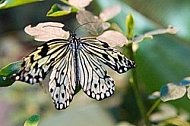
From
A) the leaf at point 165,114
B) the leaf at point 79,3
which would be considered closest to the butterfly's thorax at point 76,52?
the leaf at point 79,3

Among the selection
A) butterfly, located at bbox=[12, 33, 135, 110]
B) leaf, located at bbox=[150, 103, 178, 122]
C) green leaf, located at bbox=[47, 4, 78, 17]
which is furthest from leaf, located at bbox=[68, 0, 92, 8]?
leaf, located at bbox=[150, 103, 178, 122]

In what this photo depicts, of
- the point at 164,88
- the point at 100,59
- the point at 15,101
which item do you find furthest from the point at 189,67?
the point at 15,101

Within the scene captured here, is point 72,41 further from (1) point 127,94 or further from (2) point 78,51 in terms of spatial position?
(1) point 127,94

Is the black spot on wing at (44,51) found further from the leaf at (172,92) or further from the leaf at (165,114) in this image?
the leaf at (165,114)

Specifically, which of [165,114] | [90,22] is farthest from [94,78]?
[165,114]

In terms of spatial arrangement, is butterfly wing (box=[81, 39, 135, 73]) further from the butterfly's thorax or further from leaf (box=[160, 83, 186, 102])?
leaf (box=[160, 83, 186, 102])
